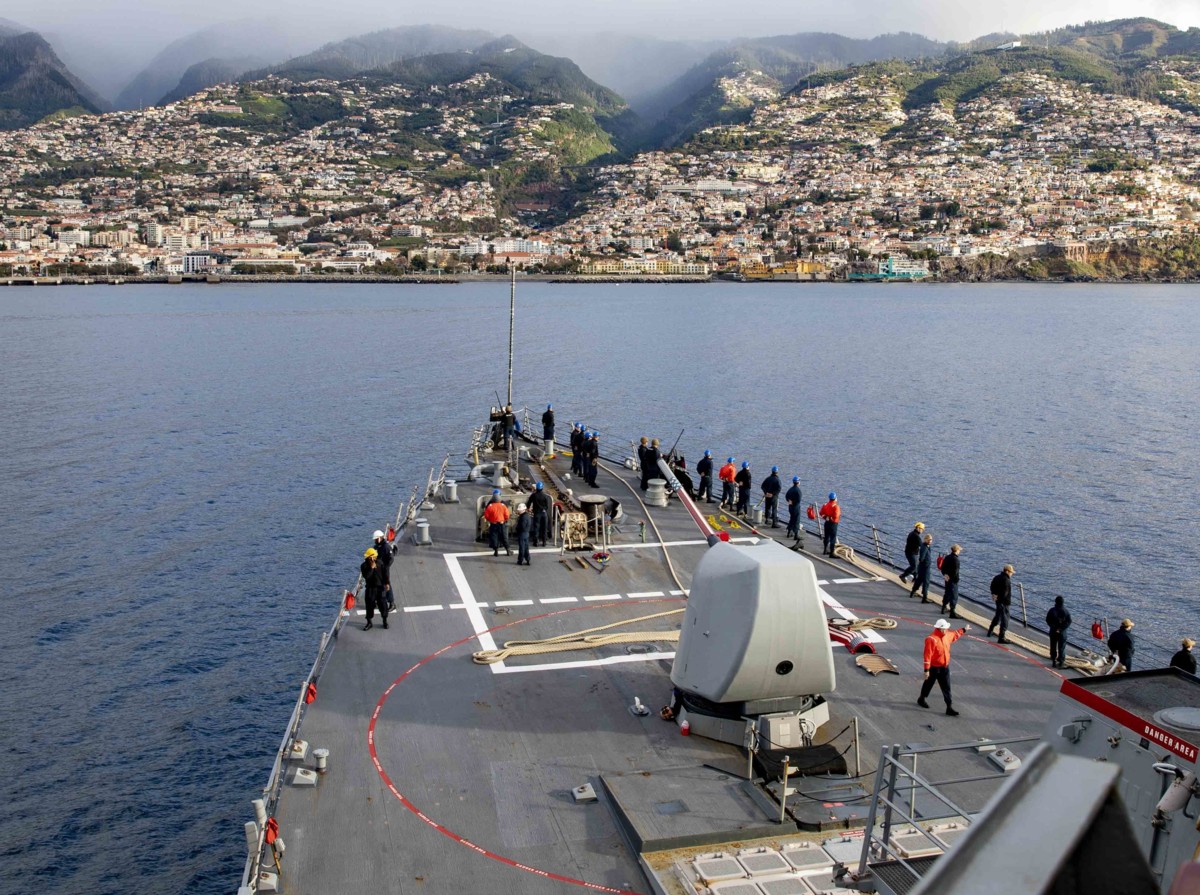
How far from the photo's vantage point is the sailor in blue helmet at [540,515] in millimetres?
19688

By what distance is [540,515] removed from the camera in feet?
65.0

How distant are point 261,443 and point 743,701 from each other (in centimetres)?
3877

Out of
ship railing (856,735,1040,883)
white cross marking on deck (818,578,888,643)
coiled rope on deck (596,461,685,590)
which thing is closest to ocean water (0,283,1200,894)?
coiled rope on deck (596,461,685,590)

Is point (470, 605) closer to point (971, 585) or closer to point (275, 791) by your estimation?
point (275, 791)

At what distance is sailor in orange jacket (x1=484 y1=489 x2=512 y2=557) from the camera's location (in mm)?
19188

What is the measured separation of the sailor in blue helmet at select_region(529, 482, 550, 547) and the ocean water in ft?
19.1

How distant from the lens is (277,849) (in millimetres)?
9164

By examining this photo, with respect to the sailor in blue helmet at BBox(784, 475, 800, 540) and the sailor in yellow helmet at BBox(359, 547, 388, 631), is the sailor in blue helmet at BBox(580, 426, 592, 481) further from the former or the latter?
the sailor in yellow helmet at BBox(359, 547, 388, 631)

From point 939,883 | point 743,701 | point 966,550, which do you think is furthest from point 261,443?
point 939,883

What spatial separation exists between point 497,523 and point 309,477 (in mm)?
22831

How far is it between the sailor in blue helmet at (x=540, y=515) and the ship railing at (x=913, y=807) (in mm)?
9897

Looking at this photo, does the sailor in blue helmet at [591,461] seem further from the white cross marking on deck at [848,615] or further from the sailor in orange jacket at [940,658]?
the sailor in orange jacket at [940,658]

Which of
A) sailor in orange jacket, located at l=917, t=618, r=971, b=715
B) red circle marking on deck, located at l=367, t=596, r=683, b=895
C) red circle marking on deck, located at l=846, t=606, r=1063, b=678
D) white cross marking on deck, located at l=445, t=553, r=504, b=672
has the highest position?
sailor in orange jacket, located at l=917, t=618, r=971, b=715

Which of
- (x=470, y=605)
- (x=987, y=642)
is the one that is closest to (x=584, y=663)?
(x=470, y=605)
